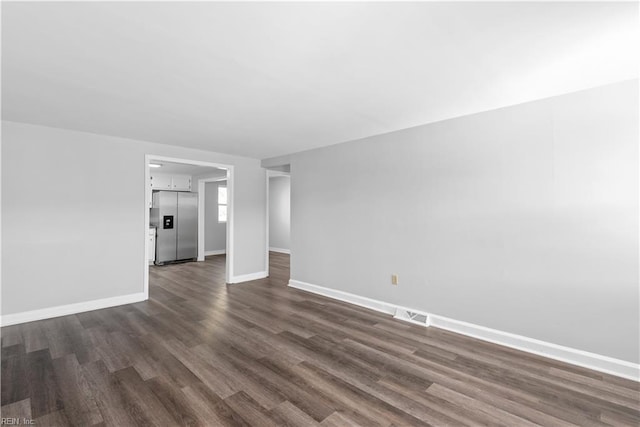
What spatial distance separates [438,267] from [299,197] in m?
2.64

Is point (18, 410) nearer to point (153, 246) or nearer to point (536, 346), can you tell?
point (536, 346)

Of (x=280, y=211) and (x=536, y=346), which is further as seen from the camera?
(x=280, y=211)

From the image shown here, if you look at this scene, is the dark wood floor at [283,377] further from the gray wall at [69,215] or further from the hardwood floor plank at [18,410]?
the gray wall at [69,215]

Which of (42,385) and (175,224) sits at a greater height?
(175,224)

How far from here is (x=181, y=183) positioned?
26.4 ft

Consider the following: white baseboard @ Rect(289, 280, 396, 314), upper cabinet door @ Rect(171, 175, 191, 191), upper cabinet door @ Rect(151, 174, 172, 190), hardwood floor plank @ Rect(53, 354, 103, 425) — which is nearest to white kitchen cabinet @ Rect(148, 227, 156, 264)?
upper cabinet door @ Rect(151, 174, 172, 190)

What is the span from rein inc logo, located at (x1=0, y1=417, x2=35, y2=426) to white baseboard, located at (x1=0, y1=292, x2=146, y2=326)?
2.27 meters

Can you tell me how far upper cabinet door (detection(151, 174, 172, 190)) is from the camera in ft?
25.0

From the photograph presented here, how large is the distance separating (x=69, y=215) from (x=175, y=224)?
150 inches

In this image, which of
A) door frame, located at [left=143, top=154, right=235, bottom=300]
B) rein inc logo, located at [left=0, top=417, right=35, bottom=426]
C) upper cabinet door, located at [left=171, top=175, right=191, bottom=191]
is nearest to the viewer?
rein inc logo, located at [left=0, top=417, right=35, bottom=426]

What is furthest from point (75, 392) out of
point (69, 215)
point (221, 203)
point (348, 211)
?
point (221, 203)

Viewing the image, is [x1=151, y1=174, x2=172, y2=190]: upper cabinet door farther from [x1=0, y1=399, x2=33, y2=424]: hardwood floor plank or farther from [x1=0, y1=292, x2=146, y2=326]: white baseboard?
[x1=0, y1=399, x2=33, y2=424]: hardwood floor plank

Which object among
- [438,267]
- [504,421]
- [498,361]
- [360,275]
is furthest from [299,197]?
[504,421]

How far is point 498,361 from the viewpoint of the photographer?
2.65 metres
